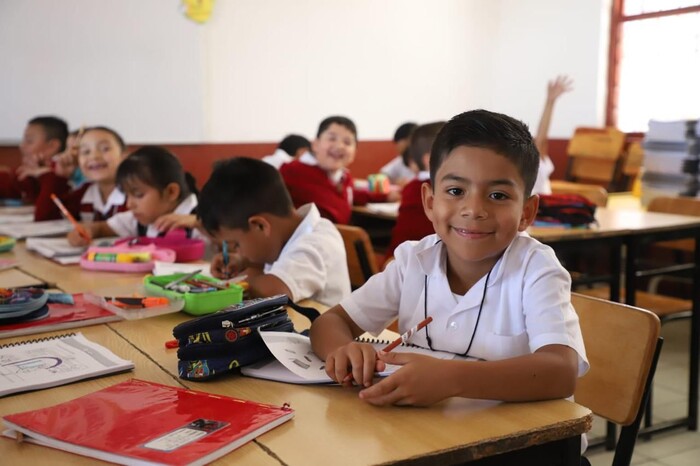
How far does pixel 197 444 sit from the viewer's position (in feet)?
2.95

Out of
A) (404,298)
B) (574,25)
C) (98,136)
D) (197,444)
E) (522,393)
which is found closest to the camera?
(197,444)

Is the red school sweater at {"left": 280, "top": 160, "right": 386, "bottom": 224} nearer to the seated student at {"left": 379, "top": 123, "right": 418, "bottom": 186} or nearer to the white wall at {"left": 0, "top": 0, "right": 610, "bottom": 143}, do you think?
the seated student at {"left": 379, "top": 123, "right": 418, "bottom": 186}

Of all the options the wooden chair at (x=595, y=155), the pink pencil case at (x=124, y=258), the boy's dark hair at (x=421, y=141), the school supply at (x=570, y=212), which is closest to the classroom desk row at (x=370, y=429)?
the pink pencil case at (x=124, y=258)

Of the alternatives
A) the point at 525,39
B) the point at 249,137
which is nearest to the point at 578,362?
the point at 249,137

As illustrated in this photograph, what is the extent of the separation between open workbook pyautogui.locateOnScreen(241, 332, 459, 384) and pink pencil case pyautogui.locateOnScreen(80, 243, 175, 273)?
972 millimetres

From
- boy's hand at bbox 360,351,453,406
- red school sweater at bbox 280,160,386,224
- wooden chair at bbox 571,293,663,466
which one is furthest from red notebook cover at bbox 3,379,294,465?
red school sweater at bbox 280,160,386,224

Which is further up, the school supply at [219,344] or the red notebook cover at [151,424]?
the school supply at [219,344]

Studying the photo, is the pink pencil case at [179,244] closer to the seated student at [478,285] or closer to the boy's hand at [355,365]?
the seated student at [478,285]

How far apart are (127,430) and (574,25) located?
5961 mm

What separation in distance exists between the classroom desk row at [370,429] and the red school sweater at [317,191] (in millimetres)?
2441

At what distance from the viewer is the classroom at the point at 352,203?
1099mm

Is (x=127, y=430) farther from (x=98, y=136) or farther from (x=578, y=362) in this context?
(x=98, y=136)

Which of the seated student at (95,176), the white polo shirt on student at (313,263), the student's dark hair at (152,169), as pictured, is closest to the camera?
the white polo shirt on student at (313,263)

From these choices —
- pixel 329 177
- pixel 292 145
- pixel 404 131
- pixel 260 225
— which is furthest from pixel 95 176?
pixel 404 131
